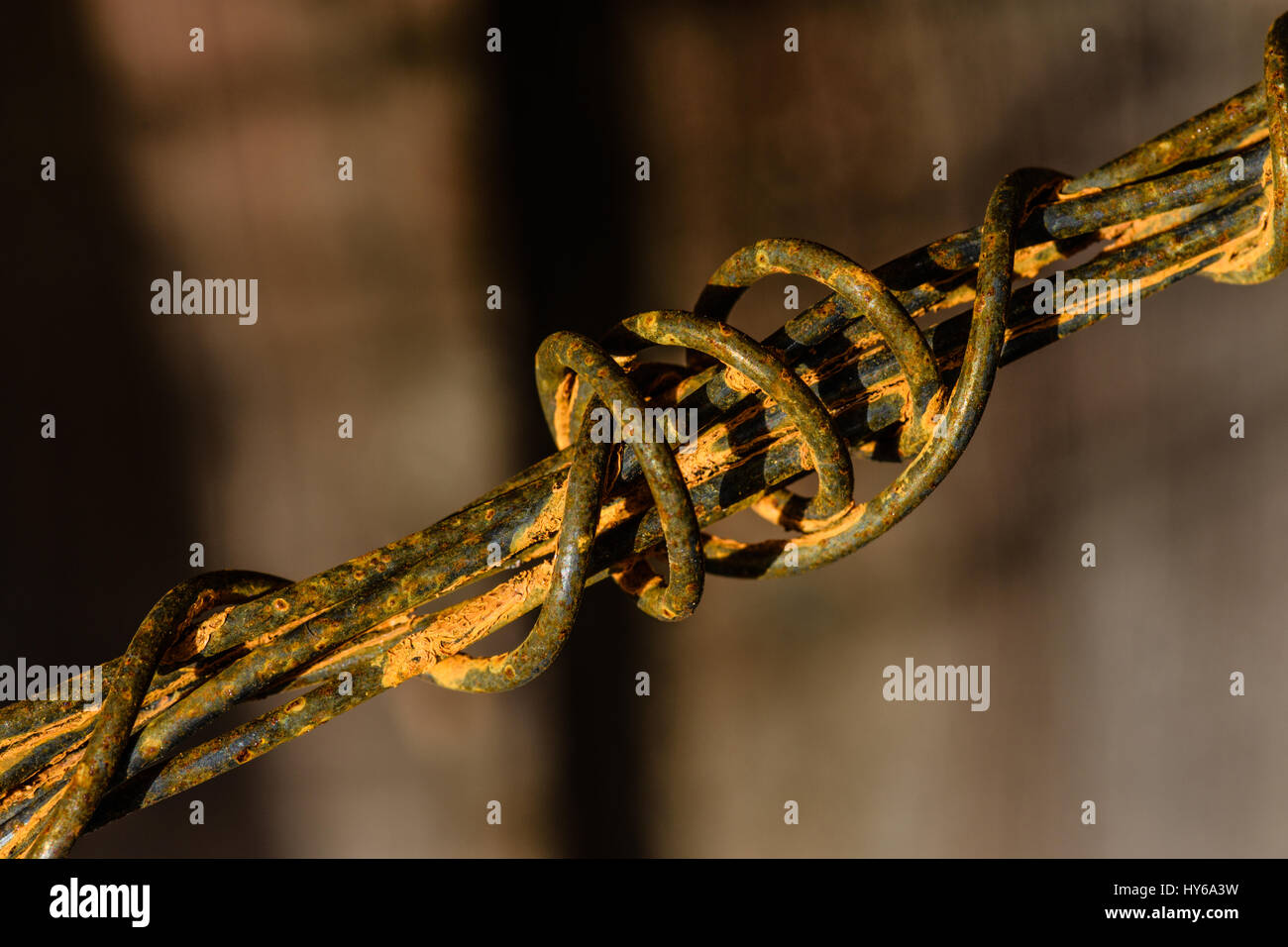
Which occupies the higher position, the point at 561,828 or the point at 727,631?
the point at 727,631

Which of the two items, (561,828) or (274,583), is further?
(561,828)

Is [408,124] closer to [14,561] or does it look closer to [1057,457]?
[14,561]

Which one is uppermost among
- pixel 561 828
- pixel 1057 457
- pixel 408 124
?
pixel 408 124

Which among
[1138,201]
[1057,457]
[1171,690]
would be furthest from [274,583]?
[1171,690]
